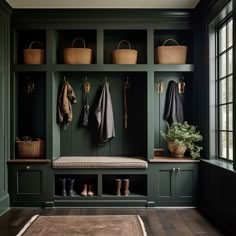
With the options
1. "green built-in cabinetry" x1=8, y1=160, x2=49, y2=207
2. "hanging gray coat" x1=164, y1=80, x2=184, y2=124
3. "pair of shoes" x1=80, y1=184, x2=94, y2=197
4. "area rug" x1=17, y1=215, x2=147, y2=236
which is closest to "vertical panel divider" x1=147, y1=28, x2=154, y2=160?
"hanging gray coat" x1=164, y1=80, x2=184, y2=124

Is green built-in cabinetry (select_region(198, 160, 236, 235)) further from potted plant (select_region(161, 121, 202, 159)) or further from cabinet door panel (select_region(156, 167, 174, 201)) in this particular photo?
cabinet door panel (select_region(156, 167, 174, 201))

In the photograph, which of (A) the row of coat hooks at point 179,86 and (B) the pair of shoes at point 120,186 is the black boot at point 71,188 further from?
(A) the row of coat hooks at point 179,86

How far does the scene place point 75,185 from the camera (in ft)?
16.4

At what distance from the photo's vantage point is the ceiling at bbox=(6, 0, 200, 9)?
439 centimetres

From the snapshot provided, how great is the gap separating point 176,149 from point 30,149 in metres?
2.01

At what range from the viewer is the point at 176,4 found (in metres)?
4.52

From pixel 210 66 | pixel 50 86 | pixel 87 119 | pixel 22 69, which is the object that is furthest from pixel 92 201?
pixel 210 66

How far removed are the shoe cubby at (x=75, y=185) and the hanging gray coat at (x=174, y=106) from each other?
1428 millimetres

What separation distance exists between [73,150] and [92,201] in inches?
34.7

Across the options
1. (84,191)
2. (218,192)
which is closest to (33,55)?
(84,191)

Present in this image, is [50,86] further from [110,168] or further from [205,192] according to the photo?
[205,192]

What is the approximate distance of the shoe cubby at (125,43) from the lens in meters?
5.10

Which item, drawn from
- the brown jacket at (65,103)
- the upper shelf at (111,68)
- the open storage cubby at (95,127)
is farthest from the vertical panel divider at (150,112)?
the brown jacket at (65,103)

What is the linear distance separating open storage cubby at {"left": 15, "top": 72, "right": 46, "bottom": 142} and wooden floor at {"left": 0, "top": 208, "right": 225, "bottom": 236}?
115 cm
